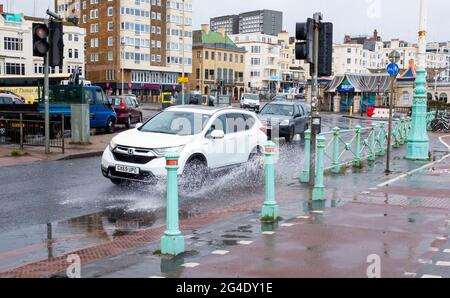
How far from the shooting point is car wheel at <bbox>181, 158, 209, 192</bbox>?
1122cm

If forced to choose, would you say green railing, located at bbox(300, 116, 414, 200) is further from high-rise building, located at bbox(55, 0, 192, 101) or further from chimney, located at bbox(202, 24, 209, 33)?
chimney, located at bbox(202, 24, 209, 33)

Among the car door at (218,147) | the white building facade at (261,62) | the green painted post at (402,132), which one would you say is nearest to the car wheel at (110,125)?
the green painted post at (402,132)

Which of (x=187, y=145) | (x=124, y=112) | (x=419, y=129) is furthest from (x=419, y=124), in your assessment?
(x=124, y=112)

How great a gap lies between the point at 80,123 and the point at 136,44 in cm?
6860

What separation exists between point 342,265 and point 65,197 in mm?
6164

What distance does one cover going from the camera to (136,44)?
85.8 metres

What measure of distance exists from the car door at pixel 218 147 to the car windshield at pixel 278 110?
10938 millimetres

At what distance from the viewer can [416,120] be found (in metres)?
17.5

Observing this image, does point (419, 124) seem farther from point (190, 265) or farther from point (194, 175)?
point (190, 265)

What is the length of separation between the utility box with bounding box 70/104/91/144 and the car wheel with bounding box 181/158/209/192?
865 cm

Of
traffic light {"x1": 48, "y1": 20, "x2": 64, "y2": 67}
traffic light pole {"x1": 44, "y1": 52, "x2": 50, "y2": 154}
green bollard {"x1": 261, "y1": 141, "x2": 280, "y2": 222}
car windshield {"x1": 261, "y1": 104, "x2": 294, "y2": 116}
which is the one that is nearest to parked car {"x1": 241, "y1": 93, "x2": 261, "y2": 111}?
car windshield {"x1": 261, "y1": 104, "x2": 294, "y2": 116}

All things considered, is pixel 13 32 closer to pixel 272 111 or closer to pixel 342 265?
pixel 272 111

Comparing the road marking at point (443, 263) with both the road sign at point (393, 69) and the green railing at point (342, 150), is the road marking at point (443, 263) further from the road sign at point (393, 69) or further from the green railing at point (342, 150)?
the road sign at point (393, 69)

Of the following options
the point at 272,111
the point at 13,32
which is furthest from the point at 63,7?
the point at 272,111
